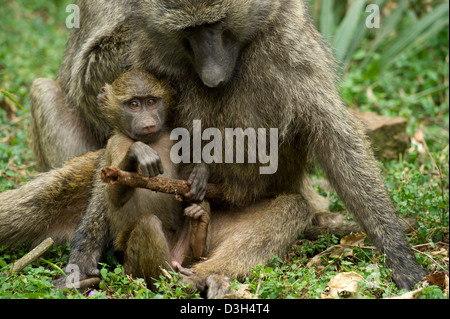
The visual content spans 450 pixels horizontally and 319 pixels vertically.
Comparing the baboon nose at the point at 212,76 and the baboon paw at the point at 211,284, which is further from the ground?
the baboon nose at the point at 212,76

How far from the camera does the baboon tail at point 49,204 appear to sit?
3.73 meters

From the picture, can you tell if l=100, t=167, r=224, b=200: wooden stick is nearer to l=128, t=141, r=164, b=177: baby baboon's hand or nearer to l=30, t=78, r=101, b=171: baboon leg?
l=128, t=141, r=164, b=177: baby baboon's hand

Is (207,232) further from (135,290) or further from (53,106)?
(53,106)

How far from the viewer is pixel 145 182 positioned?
320 centimetres

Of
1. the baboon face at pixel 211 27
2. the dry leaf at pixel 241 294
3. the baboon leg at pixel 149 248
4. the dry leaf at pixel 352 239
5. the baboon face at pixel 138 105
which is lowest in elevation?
the dry leaf at pixel 241 294

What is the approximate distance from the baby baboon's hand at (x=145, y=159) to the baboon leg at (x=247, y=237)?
585mm

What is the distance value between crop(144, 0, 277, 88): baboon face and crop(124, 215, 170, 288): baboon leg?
0.77 m

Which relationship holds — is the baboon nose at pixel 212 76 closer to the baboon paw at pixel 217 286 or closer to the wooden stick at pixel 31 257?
the baboon paw at pixel 217 286

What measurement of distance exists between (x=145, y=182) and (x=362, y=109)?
326cm

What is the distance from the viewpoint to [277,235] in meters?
3.48

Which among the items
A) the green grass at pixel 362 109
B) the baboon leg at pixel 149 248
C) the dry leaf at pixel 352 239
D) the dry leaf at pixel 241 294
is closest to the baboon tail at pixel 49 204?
the green grass at pixel 362 109

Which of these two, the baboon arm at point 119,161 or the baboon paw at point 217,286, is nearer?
the baboon paw at point 217,286
